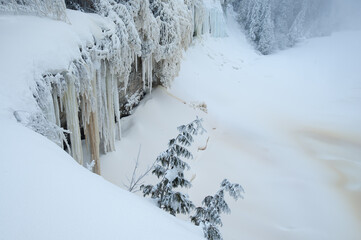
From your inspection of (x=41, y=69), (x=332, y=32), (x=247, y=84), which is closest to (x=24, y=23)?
(x=41, y=69)

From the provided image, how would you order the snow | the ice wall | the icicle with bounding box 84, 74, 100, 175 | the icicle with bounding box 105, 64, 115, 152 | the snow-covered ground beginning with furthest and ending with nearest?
1. the ice wall
2. the snow-covered ground
3. the icicle with bounding box 105, 64, 115, 152
4. the icicle with bounding box 84, 74, 100, 175
5. the snow

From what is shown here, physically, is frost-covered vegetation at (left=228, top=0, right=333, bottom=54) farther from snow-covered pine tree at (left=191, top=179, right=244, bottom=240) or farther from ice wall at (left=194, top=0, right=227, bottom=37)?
snow-covered pine tree at (left=191, top=179, right=244, bottom=240)

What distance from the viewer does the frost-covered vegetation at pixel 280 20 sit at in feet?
70.9

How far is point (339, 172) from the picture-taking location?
24.0ft

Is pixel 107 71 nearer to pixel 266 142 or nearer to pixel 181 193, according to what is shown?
pixel 181 193

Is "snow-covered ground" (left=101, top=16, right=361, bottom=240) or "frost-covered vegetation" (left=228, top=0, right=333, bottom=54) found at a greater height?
"frost-covered vegetation" (left=228, top=0, right=333, bottom=54)

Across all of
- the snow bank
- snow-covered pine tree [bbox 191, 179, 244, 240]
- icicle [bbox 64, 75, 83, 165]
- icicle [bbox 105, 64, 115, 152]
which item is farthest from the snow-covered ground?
the snow bank

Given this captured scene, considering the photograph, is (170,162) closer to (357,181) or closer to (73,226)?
(73,226)

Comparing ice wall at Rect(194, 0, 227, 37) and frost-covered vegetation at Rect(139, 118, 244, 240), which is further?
ice wall at Rect(194, 0, 227, 37)

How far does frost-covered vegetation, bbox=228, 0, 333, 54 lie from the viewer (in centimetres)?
2161

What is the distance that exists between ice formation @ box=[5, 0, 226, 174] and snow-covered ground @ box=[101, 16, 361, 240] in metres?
0.80

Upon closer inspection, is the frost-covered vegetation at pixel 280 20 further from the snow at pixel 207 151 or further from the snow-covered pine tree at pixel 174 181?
the snow-covered pine tree at pixel 174 181

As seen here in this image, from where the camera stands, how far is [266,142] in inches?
344

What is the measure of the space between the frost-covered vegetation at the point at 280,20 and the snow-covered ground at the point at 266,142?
21.4 ft
